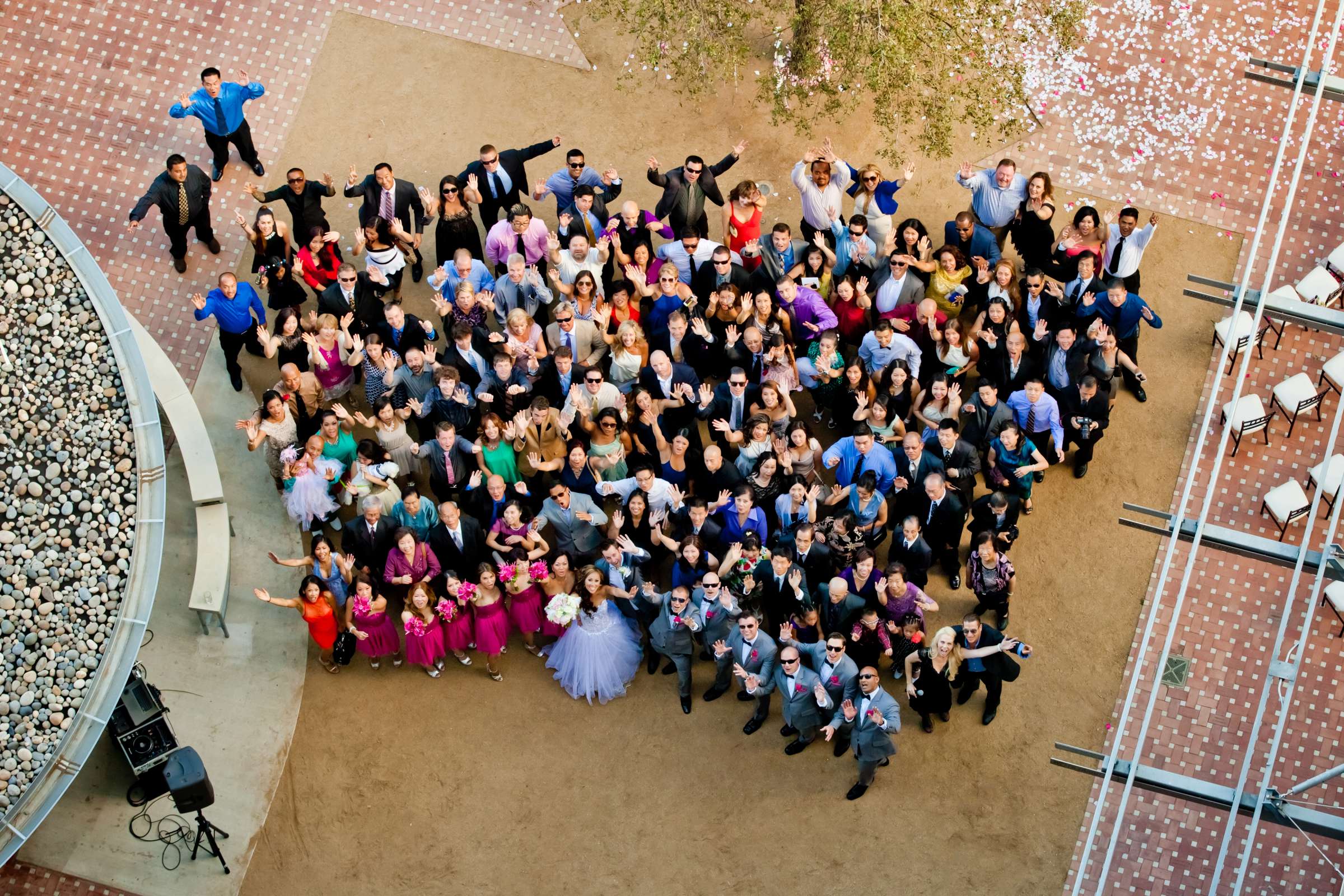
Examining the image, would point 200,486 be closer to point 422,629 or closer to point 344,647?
point 344,647

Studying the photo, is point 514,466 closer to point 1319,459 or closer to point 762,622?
point 762,622

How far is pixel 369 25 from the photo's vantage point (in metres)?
17.8

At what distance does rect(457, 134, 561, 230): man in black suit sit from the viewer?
51.8 feet

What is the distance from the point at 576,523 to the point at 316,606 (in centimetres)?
224

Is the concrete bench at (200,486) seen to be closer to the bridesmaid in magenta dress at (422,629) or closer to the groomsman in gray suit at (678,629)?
the bridesmaid in magenta dress at (422,629)

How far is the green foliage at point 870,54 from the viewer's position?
1539cm

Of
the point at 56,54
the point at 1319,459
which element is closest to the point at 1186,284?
the point at 1319,459

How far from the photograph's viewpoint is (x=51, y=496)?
1266 centimetres

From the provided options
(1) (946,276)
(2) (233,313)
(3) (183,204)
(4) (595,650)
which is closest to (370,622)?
(4) (595,650)

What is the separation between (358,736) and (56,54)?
823 centimetres

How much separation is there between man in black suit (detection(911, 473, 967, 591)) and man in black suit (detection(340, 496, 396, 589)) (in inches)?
175

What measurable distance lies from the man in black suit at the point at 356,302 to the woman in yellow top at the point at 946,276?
4838mm

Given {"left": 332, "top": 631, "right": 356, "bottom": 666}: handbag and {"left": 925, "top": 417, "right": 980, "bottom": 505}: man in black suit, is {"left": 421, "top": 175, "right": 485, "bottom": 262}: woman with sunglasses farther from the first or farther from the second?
{"left": 925, "top": 417, "right": 980, "bottom": 505}: man in black suit

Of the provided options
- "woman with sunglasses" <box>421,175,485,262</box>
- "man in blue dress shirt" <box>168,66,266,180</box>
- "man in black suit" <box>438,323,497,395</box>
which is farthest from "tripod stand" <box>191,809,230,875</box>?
"man in blue dress shirt" <box>168,66,266,180</box>
